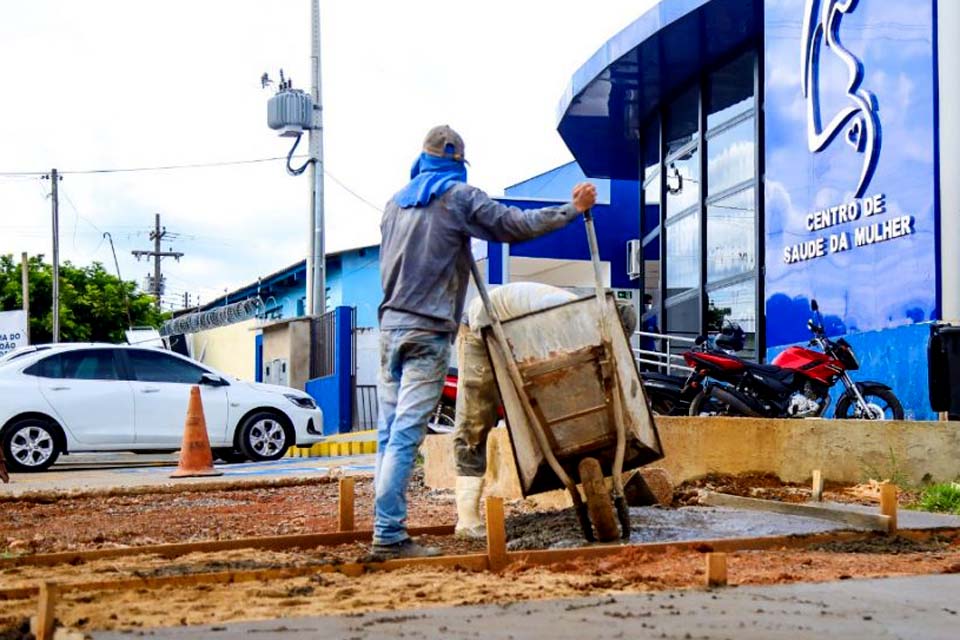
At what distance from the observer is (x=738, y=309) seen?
16.8m

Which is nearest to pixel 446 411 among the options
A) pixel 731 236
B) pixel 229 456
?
pixel 229 456

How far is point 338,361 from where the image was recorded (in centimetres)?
2430

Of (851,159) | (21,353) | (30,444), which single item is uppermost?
(851,159)

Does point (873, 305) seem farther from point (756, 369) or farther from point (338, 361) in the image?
point (338, 361)

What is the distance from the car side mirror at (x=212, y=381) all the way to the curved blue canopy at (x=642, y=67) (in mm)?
7320

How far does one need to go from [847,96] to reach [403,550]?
29.3ft

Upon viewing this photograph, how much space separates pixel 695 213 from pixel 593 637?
15.9 m

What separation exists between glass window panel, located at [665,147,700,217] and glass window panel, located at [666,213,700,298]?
0.25 m

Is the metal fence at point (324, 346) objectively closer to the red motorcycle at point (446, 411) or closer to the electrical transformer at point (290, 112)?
the electrical transformer at point (290, 112)

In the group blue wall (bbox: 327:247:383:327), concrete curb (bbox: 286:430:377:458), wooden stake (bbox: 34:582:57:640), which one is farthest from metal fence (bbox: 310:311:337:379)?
wooden stake (bbox: 34:582:57:640)

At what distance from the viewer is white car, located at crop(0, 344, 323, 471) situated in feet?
48.8

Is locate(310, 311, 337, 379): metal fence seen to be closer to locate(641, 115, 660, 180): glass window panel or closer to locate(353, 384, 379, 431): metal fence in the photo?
locate(353, 384, 379, 431): metal fence

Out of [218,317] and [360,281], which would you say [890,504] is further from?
[360,281]

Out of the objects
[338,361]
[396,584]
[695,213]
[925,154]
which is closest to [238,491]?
[396,584]
